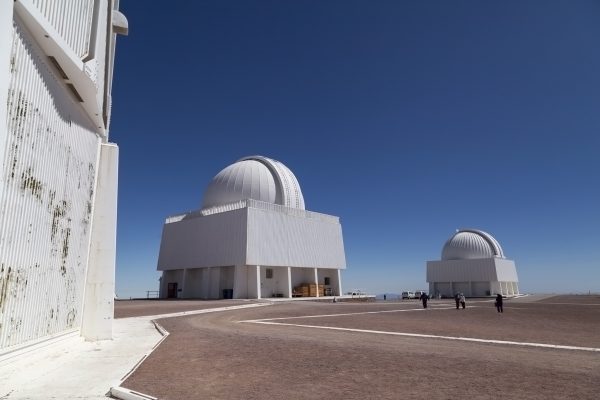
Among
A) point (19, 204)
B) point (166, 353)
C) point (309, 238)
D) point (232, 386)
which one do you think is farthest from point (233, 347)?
point (309, 238)

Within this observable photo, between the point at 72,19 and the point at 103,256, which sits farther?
the point at 103,256

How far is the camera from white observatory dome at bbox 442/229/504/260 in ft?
224

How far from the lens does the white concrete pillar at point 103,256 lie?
1262cm

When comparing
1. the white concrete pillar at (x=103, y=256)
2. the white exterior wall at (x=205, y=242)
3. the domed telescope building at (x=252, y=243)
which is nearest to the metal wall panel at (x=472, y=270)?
the domed telescope building at (x=252, y=243)

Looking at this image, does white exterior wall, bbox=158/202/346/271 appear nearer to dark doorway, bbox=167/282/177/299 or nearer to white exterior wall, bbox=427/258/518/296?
dark doorway, bbox=167/282/177/299

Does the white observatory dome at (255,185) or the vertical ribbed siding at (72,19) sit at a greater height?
the white observatory dome at (255,185)

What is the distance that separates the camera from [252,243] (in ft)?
134

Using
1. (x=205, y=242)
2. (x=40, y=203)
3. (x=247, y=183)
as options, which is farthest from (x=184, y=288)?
(x=40, y=203)

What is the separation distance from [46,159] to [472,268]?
224ft

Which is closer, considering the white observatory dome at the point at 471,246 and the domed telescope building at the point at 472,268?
the domed telescope building at the point at 472,268

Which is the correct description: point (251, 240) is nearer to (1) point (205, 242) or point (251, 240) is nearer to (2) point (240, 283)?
(2) point (240, 283)

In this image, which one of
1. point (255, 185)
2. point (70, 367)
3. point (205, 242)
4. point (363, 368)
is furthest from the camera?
point (255, 185)

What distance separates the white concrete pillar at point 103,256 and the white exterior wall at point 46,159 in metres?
0.34

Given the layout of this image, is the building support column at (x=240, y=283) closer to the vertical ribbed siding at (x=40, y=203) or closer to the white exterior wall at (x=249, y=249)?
the white exterior wall at (x=249, y=249)
